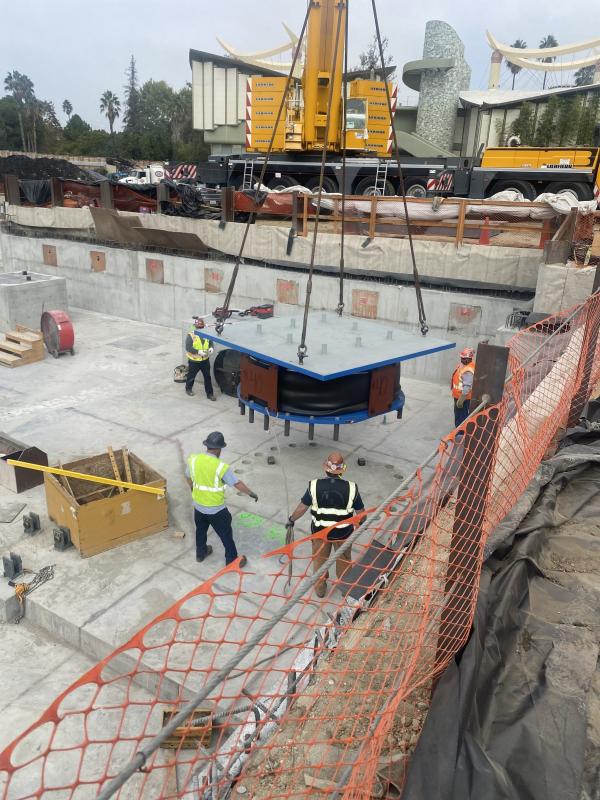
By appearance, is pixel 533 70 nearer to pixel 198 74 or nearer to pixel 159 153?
pixel 198 74

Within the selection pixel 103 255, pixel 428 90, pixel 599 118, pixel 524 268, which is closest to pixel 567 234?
pixel 524 268

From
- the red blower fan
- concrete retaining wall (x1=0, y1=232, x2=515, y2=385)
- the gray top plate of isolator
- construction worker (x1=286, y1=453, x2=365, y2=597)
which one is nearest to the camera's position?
construction worker (x1=286, y1=453, x2=365, y2=597)

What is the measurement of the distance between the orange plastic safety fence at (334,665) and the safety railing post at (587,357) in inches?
1.0

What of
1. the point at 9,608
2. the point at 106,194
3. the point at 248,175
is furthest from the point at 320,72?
the point at 9,608

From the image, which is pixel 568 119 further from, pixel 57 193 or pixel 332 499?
pixel 332 499

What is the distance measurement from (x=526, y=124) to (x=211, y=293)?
2845cm

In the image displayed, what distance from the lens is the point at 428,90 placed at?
1474 inches

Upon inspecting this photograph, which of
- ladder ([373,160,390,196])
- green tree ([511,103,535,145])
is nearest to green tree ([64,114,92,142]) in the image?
green tree ([511,103,535,145])

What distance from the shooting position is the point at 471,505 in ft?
10.0

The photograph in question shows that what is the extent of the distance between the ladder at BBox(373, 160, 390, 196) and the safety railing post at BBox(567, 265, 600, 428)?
11822 millimetres

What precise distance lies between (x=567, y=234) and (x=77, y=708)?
1135 centimetres

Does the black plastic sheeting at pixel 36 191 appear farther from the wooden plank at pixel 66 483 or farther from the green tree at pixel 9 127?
the green tree at pixel 9 127

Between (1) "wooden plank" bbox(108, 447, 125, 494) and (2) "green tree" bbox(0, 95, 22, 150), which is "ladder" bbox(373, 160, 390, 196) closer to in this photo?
(1) "wooden plank" bbox(108, 447, 125, 494)

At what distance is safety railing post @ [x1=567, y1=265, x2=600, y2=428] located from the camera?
19.6 ft
